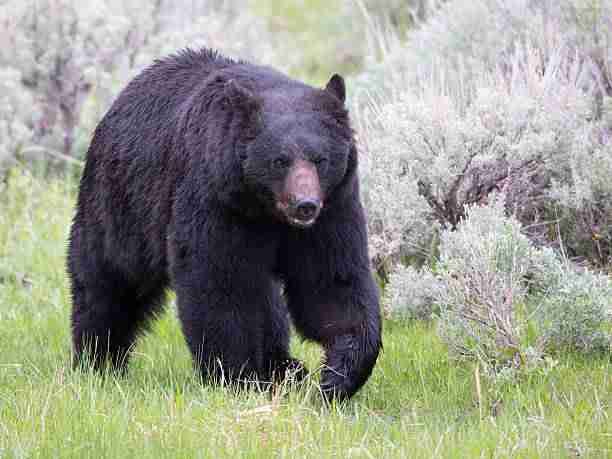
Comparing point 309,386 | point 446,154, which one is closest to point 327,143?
point 309,386

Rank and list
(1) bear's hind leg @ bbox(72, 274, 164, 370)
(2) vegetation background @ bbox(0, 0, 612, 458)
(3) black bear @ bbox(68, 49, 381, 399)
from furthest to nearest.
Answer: (1) bear's hind leg @ bbox(72, 274, 164, 370), (3) black bear @ bbox(68, 49, 381, 399), (2) vegetation background @ bbox(0, 0, 612, 458)

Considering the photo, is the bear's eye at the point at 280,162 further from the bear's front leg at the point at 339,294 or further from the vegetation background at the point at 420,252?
the vegetation background at the point at 420,252

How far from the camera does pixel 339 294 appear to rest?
206 inches

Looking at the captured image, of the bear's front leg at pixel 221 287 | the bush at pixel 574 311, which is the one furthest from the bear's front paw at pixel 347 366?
the bush at pixel 574 311

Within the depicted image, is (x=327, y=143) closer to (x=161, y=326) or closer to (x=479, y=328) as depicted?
(x=479, y=328)

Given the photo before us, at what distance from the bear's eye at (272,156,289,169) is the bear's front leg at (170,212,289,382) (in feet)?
1.05

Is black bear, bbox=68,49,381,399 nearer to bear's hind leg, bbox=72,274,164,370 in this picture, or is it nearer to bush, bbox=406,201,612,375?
bear's hind leg, bbox=72,274,164,370

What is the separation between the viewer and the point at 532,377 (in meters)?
5.44

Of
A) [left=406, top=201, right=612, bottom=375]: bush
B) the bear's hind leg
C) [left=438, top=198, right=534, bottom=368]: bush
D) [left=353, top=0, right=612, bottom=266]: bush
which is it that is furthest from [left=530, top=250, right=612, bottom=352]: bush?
the bear's hind leg

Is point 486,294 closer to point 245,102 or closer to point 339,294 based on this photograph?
point 339,294

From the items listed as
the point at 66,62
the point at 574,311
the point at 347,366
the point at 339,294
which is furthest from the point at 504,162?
the point at 66,62

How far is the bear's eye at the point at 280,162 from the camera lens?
16.3ft

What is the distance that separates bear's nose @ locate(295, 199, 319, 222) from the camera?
188 inches

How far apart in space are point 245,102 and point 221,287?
798mm
